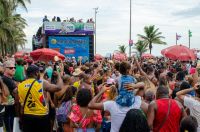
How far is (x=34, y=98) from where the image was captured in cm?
706

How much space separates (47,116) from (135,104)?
6.99 feet

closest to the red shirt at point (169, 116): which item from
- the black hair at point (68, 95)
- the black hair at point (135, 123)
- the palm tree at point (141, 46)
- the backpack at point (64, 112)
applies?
the black hair at point (135, 123)

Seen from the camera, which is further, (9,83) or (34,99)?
(9,83)

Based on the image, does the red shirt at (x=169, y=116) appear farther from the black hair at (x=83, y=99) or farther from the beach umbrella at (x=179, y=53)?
the beach umbrella at (x=179, y=53)

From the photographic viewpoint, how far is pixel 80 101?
612 centimetres

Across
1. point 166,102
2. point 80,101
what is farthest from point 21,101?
point 166,102

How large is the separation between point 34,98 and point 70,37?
25269 millimetres

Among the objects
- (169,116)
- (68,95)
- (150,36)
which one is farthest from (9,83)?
(150,36)

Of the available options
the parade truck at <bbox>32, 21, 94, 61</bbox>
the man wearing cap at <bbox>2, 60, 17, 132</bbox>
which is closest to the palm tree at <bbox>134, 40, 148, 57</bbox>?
the parade truck at <bbox>32, 21, 94, 61</bbox>

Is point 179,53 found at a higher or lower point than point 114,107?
higher

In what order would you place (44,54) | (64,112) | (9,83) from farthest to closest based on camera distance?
(44,54), (9,83), (64,112)

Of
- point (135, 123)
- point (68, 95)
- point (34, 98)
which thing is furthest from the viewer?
point (68, 95)

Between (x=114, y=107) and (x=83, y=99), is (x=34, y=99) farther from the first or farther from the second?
(x=114, y=107)

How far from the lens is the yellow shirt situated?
23.0ft
